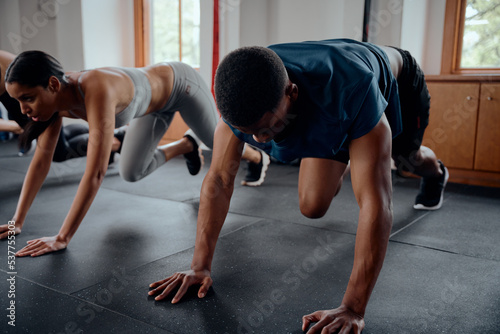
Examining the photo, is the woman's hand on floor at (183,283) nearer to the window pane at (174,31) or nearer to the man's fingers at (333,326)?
the man's fingers at (333,326)

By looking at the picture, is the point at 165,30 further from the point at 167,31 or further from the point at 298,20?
the point at 298,20

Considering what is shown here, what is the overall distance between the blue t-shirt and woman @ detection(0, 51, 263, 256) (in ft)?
2.83

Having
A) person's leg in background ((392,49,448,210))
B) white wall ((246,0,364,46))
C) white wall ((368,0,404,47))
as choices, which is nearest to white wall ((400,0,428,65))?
white wall ((368,0,404,47))

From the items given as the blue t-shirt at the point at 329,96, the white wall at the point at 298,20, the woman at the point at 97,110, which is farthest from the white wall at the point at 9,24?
the blue t-shirt at the point at 329,96

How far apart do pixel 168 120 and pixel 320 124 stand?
1.47 metres

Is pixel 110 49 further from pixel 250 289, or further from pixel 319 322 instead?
pixel 319 322

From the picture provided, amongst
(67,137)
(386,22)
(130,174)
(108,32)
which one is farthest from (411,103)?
(108,32)

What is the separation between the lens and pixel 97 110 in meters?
1.69

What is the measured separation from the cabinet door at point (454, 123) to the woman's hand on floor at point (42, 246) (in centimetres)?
257

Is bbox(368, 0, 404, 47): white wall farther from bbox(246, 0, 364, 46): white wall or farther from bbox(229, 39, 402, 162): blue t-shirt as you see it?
bbox(229, 39, 402, 162): blue t-shirt

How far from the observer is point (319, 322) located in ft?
3.59

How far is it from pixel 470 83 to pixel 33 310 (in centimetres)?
296

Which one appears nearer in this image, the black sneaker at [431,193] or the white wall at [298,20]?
the black sneaker at [431,193]

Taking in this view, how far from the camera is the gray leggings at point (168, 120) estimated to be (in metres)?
2.28
